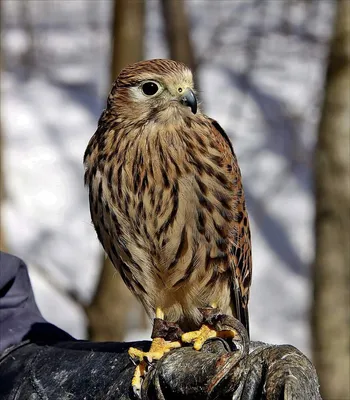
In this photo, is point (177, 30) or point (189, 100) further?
point (177, 30)

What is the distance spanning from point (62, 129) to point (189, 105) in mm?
9807

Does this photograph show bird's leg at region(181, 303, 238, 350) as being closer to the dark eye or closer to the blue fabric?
the blue fabric

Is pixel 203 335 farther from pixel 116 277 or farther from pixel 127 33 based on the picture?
pixel 127 33

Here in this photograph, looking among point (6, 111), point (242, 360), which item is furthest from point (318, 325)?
point (6, 111)

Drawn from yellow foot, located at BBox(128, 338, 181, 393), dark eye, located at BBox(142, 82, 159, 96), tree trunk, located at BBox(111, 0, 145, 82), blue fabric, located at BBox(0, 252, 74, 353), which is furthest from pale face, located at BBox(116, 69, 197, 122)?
tree trunk, located at BBox(111, 0, 145, 82)

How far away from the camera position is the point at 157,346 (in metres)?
2.93

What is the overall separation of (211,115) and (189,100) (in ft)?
32.2

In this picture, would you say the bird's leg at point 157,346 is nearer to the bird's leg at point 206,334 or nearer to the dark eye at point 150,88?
the bird's leg at point 206,334

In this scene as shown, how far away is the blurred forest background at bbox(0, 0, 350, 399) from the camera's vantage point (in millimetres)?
5453

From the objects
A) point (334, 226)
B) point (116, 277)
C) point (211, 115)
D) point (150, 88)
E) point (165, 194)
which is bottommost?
point (211, 115)

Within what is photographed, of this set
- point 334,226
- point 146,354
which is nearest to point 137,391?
point 146,354

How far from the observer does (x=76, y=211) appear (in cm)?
1143

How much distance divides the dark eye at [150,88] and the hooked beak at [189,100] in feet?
0.37

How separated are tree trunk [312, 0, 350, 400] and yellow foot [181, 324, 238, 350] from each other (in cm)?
244
